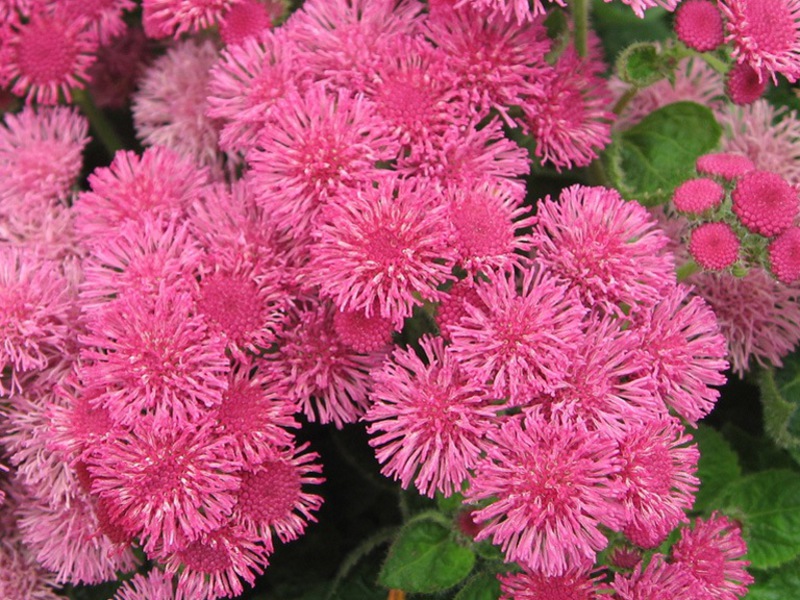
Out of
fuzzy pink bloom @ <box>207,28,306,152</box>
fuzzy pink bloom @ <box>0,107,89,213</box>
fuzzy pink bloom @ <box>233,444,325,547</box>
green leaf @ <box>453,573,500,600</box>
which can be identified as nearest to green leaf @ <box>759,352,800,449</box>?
green leaf @ <box>453,573,500,600</box>

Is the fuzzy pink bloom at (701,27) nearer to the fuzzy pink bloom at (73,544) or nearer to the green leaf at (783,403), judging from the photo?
the green leaf at (783,403)

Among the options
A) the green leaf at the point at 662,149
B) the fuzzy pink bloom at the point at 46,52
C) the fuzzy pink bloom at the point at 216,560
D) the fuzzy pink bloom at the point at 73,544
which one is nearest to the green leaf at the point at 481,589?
the fuzzy pink bloom at the point at 216,560

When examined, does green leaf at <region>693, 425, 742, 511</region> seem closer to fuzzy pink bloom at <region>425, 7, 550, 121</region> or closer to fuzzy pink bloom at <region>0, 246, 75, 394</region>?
fuzzy pink bloom at <region>425, 7, 550, 121</region>

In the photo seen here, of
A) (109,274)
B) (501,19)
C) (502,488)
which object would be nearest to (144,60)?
(109,274)

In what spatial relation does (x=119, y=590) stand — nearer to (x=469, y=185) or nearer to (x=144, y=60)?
(x=469, y=185)

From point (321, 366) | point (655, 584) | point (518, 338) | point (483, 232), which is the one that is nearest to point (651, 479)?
point (655, 584)

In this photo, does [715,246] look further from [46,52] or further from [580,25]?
[46,52]
